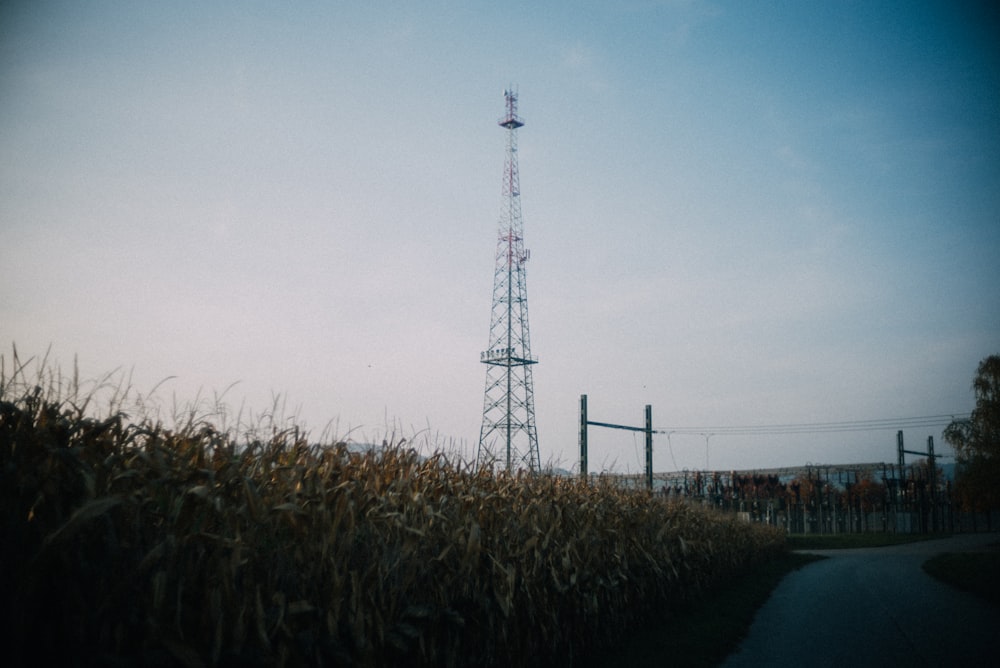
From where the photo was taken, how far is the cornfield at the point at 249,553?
2822 millimetres

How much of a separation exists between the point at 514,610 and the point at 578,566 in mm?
1667

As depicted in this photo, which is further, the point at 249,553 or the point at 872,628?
the point at 872,628

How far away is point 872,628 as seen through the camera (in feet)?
33.4

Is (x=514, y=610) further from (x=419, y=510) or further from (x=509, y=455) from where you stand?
(x=509, y=455)

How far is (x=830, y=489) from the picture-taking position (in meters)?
72.4

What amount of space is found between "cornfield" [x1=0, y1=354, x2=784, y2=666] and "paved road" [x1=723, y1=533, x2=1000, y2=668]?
163 inches

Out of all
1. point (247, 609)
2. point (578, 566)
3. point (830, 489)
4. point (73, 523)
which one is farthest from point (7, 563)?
point (830, 489)

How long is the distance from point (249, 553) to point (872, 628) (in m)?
10.5

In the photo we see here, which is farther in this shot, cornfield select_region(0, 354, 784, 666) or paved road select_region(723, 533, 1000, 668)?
paved road select_region(723, 533, 1000, 668)

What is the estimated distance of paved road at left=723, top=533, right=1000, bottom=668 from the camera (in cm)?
809

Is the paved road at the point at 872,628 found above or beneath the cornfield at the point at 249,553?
beneath

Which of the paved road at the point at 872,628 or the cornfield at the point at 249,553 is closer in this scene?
the cornfield at the point at 249,553

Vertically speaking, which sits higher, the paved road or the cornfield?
the cornfield

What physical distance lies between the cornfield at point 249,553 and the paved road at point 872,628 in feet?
13.6
